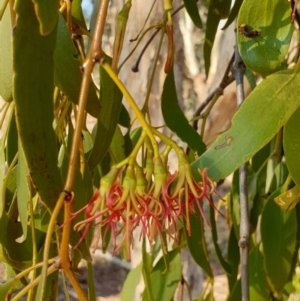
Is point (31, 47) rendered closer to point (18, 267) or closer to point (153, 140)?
point (153, 140)

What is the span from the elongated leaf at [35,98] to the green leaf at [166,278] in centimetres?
43

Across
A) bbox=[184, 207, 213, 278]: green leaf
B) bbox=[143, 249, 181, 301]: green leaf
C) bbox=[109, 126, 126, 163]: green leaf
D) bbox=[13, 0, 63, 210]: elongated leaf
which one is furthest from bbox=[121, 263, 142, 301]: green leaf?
bbox=[13, 0, 63, 210]: elongated leaf

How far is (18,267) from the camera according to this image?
57 centimetres

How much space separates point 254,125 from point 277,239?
34cm

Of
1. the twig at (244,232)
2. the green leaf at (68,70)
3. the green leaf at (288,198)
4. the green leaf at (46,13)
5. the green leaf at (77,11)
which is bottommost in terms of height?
the twig at (244,232)

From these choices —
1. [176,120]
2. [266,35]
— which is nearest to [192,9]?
→ [176,120]

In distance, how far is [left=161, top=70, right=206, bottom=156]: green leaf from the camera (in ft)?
2.11

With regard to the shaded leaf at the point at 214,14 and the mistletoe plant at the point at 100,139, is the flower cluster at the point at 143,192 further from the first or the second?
the shaded leaf at the point at 214,14

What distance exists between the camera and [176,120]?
66 centimetres

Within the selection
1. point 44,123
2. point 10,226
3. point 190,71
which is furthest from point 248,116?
point 190,71

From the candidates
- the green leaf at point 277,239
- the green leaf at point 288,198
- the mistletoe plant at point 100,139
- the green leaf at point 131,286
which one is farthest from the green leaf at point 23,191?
the green leaf at point 131,286

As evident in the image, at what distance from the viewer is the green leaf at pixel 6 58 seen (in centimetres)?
45

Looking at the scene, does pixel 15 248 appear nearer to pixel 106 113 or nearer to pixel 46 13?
pixel 106 113

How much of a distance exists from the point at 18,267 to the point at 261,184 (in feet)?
1.62
